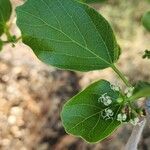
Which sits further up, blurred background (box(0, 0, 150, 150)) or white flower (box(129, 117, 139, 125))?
white flower (box(129, 117, 139, 125))

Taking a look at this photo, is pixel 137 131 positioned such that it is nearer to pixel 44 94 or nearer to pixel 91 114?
pixel 91 114

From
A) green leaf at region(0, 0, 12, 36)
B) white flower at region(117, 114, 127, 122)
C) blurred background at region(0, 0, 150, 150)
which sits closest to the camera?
white flower at region(117, 114, 127, 122)

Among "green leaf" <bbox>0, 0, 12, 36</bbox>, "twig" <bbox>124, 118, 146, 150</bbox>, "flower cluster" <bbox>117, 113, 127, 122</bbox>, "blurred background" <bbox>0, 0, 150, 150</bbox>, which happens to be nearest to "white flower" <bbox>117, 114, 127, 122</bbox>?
"flower cluster" <bbox>117, 113, 127, 122</bbox>

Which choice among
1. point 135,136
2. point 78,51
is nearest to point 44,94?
point 135,136

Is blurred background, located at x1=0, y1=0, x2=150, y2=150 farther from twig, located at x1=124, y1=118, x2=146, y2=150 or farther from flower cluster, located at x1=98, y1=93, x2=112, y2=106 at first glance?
flower cluster, located at x1=98, y1=93, x2=112, y2=106

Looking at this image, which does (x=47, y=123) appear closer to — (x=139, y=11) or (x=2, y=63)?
(x=2, y=63)

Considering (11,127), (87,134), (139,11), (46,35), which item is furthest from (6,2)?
(139,11)
